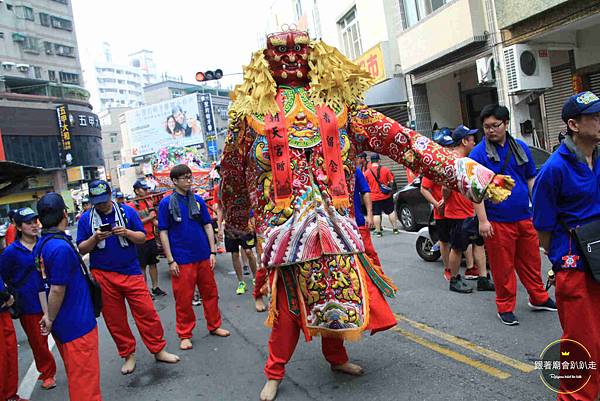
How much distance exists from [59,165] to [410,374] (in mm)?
40046

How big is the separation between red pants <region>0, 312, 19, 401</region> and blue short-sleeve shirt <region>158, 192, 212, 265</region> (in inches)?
63.1

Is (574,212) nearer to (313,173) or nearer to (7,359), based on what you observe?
(313,173)

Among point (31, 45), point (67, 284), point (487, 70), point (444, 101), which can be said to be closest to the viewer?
point (67, 284)

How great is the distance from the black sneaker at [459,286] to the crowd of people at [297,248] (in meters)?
0.27

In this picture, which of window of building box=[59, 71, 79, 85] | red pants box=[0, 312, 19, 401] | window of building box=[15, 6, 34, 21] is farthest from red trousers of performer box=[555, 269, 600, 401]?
window of building box=[59, 71, 79, 85]

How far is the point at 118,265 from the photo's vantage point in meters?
4.71

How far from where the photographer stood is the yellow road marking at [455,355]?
11.8 ft

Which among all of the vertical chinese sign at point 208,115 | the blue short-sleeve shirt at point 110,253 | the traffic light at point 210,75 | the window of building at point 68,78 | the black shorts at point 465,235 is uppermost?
the window of building at point 68,78

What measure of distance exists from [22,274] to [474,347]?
4093 millimetres

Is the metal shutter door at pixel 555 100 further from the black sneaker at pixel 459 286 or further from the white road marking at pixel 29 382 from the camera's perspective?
the white road marking at pixel 29 382

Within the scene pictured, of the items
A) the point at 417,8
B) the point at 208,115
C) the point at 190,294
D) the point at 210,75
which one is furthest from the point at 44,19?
the point at 190,294

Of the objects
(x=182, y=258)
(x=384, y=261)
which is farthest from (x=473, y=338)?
(x=384, y=261)

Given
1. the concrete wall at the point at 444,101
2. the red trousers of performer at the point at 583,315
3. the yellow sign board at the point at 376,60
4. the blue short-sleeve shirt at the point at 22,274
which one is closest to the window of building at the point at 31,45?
the yellow sign board at the point at 376,60

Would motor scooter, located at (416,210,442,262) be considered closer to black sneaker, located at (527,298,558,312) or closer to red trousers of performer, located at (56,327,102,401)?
black sneaker, located at (527,298,558,312)
